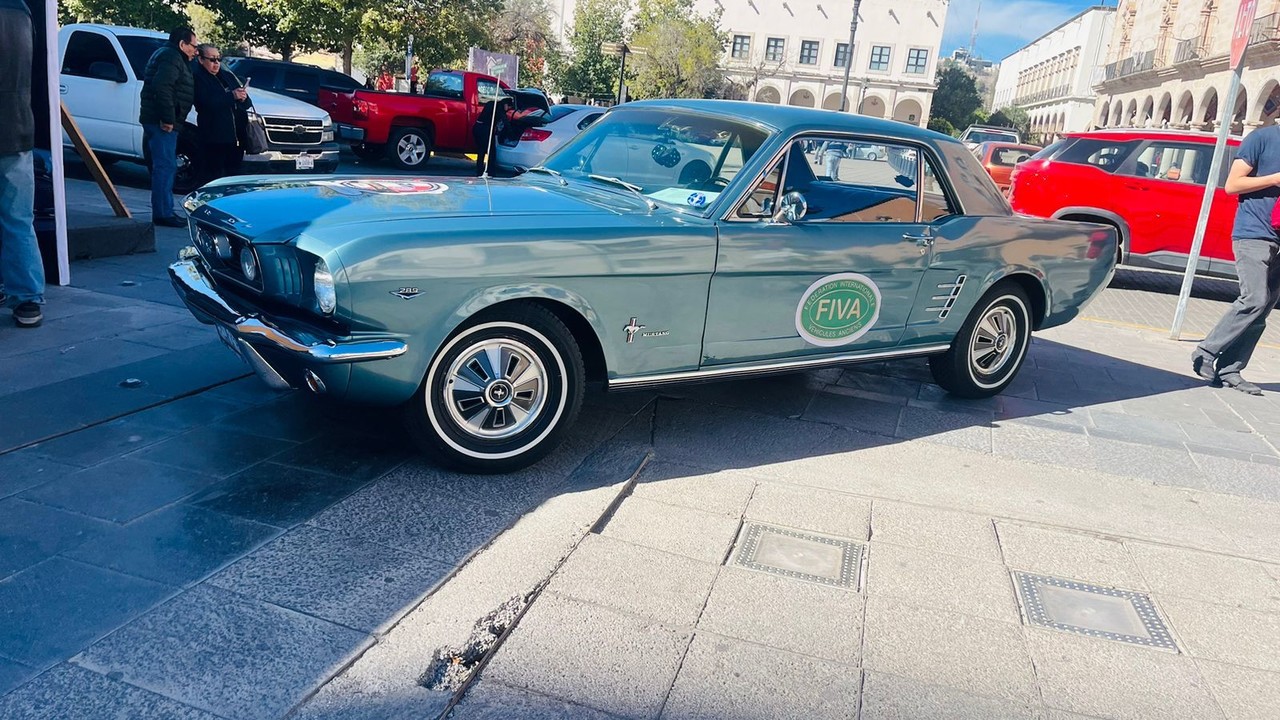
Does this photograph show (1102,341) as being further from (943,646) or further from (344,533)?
(344,533)

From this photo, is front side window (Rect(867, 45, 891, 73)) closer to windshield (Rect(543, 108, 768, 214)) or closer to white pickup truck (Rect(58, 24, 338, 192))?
A: white pickup truck (Rect(58, 24, 338, 192))

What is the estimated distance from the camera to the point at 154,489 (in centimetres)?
358

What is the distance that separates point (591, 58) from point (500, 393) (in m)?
47.6

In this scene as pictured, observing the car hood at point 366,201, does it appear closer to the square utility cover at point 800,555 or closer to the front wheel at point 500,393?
the front wheel at point 500,393

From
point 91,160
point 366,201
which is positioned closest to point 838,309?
point 366,201

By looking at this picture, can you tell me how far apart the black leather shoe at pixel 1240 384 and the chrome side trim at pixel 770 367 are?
8.88ft

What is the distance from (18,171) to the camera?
17.5ft

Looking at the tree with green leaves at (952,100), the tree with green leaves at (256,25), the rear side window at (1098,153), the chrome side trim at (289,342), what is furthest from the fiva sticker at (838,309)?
the tree with green leaves at (952,100)

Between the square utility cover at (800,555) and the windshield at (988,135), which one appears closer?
the square utility cover at (800,555)

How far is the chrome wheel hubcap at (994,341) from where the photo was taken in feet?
18.8

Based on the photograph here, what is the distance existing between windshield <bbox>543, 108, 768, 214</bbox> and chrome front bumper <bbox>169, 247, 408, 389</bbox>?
5.37 ft

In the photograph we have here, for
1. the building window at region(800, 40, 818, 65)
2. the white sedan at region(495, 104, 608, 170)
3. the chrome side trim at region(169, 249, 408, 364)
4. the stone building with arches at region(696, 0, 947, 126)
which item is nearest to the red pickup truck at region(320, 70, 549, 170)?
the white sedan at region(495, 104, 608, 170)

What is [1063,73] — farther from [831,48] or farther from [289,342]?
[289,342]

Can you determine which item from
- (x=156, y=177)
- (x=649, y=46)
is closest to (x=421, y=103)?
(x=156, y=177)
